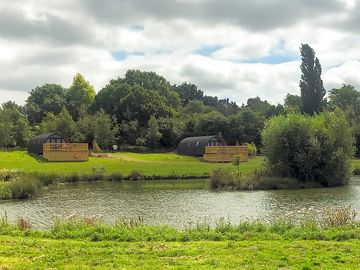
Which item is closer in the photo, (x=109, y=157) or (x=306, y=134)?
(x=306, y=134)


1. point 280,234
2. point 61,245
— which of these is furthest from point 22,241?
point 280,234

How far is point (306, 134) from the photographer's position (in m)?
46.6

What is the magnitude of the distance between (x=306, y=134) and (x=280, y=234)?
33083mm

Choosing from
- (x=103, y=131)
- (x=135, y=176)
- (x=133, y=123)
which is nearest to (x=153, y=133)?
(x=133, y=123)

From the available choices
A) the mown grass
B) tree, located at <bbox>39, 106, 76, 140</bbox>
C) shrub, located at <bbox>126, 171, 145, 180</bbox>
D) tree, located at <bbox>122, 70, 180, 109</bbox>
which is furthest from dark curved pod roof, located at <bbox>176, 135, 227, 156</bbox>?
the mown grass

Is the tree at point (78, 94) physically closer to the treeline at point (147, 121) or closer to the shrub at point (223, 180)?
the treeline at point (147, 121)

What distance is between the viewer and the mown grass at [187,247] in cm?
1043

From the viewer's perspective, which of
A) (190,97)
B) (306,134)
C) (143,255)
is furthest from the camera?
(190,97)

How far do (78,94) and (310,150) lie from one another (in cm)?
8781

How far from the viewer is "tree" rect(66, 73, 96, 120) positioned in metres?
119

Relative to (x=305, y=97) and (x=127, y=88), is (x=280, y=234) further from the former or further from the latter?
(x=127, y=88)

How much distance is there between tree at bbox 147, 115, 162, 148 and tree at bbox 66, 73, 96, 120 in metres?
30.9

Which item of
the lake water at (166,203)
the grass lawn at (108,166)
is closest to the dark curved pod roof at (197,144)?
the grass lawn at (108,166)

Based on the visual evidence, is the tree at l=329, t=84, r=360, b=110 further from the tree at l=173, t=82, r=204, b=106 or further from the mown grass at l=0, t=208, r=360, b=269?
the mown grass at l=0, t=208, r=360, b=269
